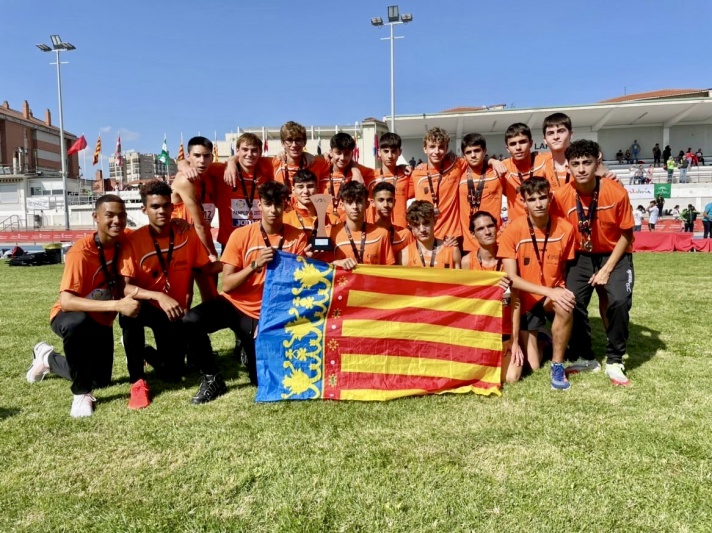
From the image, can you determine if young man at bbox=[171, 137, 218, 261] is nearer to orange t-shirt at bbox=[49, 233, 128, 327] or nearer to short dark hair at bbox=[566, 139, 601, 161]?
orange t-shirt at bbox=[49, 233, 128, 327]

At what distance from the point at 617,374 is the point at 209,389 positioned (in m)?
3.76

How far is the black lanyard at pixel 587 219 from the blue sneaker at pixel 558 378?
4.06 ft

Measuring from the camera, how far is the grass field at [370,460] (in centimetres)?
257

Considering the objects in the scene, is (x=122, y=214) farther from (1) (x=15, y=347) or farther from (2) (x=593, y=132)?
(2) (x=593, y=132)

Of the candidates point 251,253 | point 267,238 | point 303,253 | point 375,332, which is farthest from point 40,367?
point 375,332

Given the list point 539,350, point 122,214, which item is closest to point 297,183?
point 122,214

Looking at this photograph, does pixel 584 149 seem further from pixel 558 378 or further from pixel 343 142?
pixel 343 142

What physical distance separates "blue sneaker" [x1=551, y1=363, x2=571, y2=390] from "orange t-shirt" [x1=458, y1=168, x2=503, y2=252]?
5.29 ft

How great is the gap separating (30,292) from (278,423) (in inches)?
418

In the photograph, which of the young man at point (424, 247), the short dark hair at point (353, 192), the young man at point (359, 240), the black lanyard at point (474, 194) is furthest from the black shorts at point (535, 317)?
the short dark hair at point (353, 192)

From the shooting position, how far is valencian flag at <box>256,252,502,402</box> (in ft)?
14.1

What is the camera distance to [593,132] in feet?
138

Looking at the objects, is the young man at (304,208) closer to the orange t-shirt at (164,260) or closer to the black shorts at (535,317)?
the orange t-shirt at (164,260)

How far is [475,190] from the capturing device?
18.3 feet
